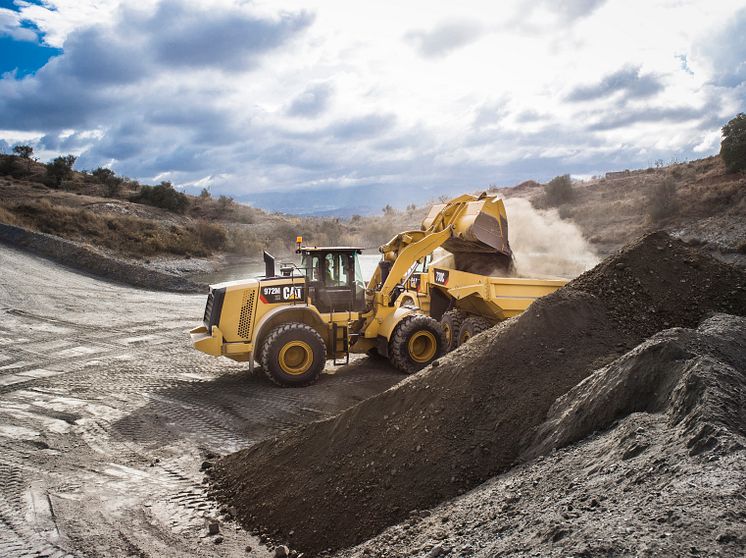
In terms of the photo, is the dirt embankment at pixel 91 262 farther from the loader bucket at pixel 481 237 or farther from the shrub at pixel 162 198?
the shrub at pixel 162 198

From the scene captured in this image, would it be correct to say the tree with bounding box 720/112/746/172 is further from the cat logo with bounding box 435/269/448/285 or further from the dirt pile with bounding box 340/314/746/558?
the dirt pile with bounding box 340/314/746/558

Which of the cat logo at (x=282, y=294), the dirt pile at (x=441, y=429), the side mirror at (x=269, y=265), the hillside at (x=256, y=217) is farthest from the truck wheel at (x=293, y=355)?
the hillside at (x=256, y=217)

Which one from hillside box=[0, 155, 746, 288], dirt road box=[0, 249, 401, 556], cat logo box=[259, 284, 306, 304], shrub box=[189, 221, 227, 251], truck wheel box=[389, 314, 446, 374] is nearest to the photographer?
dirt road box=[0, 249, 401, 556]

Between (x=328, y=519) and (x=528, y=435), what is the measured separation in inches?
70.3

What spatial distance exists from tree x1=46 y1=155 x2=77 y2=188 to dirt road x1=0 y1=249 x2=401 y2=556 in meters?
36.7

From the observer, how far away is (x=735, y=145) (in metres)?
33.9

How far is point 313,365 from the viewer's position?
1050 centimetres

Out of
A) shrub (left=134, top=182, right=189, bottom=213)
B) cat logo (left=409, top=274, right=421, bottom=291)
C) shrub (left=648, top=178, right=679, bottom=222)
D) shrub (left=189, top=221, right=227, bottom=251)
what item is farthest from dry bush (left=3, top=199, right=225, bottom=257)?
shrub (left=648, top=178, right=679, bottom=222)

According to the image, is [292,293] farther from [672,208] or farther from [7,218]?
[672,208]

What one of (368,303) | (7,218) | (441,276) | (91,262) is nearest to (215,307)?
(368,303)

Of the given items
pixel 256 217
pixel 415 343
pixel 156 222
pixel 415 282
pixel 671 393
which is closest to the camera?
pixel 671 393

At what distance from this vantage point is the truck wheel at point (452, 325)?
12273 mm

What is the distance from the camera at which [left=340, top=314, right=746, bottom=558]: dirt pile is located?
3.14m

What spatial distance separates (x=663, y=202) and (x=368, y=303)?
26303 millimetres
